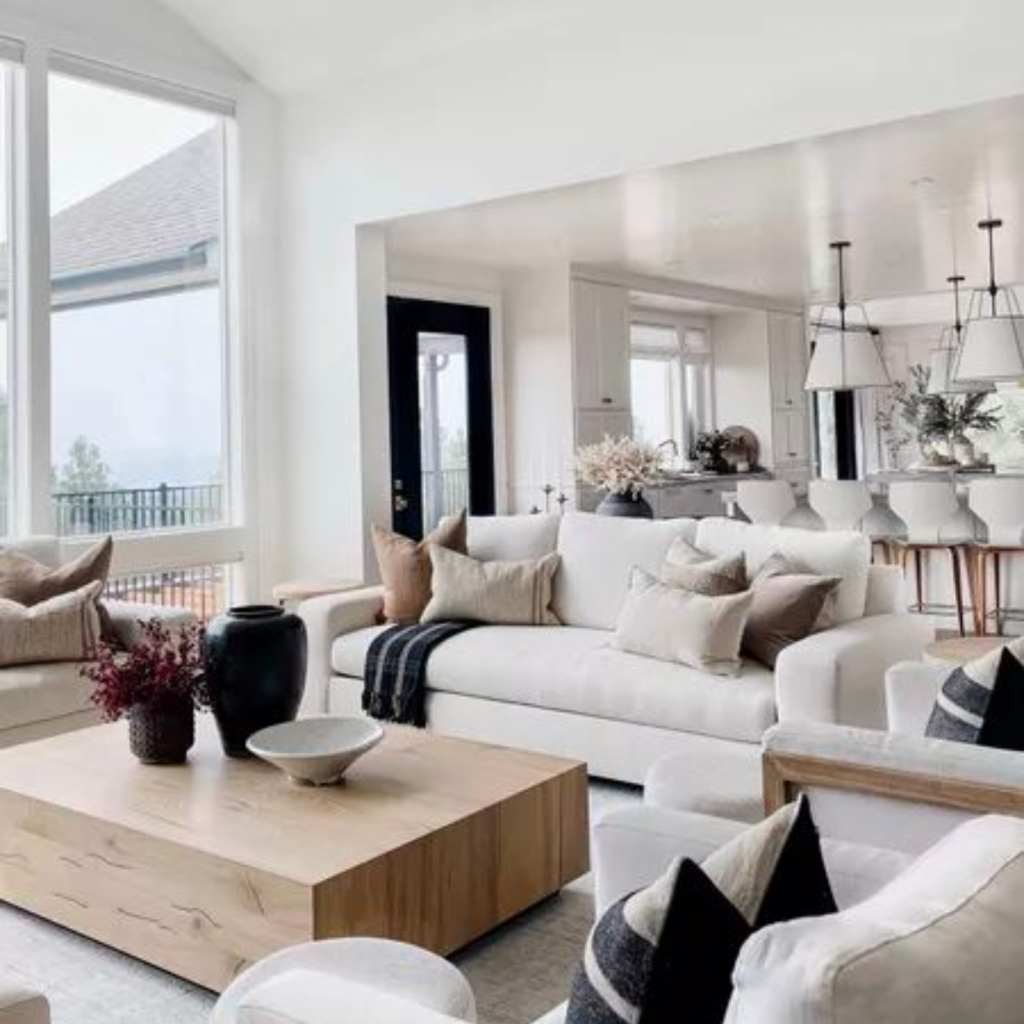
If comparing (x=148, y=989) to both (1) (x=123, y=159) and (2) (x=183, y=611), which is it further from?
(1) (x=123, y=159)

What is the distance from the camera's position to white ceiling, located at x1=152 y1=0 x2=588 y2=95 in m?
5.18

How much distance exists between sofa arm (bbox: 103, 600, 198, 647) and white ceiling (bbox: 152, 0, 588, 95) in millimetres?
3055

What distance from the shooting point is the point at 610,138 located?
4969 millimetres

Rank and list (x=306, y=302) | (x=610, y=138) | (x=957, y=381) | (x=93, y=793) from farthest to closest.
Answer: (x=306, y=302)
(x=957, y=381)
(x=610, y=138)
(x=93, y=793)

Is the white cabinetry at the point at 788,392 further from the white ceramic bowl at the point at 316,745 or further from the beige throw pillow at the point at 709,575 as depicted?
the white ceramic bowl at the point at 316,745

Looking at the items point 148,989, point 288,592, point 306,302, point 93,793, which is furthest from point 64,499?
point 148,989

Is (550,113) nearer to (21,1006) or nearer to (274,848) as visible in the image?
(274,848)

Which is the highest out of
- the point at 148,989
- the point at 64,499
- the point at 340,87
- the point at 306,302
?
the point at 340,87

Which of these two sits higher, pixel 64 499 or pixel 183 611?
pixel 64 499

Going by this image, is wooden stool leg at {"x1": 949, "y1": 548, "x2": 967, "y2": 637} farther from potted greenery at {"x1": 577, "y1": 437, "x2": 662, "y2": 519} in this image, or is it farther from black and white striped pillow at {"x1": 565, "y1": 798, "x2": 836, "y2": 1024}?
black and white striped pillow at {"x1": 565, "y1": 798, "x2": 836, "y2": 1024}

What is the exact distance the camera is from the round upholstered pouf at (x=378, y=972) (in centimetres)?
159

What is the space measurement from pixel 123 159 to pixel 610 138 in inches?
99.2

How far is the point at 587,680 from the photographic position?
375cm

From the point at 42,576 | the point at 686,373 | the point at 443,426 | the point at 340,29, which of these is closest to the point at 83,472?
the point at 42,576
